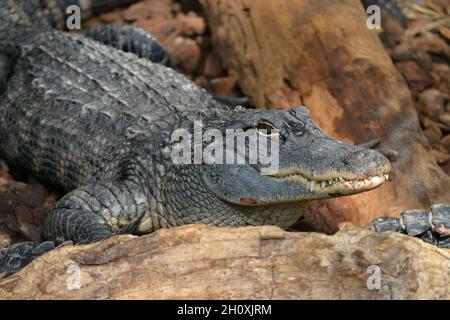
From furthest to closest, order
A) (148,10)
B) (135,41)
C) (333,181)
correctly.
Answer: (148,10) → (135,41) → (333,181)

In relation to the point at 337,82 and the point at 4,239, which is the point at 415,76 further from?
the point at 4,239

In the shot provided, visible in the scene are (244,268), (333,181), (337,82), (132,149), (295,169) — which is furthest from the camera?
(337,82)

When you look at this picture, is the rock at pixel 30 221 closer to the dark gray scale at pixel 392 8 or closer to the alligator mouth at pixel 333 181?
the alligator mouth at pixel 333 181

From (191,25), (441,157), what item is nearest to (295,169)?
(441,157)

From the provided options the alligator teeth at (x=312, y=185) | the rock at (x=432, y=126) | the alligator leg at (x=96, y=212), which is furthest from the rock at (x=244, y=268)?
the rock at (x=432, y=126)

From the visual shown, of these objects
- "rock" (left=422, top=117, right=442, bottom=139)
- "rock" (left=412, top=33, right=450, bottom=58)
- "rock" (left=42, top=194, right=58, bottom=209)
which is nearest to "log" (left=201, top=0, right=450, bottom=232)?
"rock" (left=422, top=117, right=442, bottom=139)

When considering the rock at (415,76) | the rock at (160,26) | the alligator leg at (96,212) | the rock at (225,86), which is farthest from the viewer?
the rock at (160,26)

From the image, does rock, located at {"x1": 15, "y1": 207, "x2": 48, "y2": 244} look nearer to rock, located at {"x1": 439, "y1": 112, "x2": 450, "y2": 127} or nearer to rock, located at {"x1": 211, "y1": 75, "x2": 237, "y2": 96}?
rock, located at {"x1": 211, "y1": 75, "x2": 237, "y2": 96}
